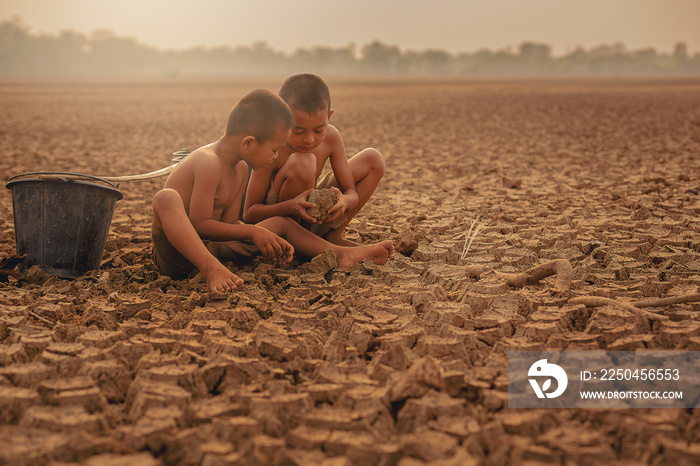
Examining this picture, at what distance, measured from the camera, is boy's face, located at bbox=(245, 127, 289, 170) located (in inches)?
86.2

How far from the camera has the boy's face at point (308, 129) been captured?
2.35 meters

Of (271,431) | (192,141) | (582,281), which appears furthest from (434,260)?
(192,141)

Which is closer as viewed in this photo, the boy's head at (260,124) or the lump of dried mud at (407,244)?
→ the boy's head at (260,124)

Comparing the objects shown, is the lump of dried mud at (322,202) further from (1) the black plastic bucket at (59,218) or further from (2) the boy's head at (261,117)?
(1) the black plastic bucket at (59,218)

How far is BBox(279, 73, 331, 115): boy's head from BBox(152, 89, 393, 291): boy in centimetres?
14

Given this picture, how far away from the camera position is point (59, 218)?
7.69 ft

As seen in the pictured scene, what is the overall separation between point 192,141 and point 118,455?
7.39m

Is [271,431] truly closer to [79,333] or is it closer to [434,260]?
[79,333]

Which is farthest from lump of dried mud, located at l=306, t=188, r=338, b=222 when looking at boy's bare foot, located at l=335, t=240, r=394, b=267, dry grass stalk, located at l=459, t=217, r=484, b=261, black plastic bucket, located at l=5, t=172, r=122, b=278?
black plastic bucket, located at l=5, t=172, r=122, b=278

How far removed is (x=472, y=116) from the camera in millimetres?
11578

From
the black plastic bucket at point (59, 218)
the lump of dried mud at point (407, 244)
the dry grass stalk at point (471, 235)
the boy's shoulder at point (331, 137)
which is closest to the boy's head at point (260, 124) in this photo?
the boy's shoulder at point (331, 137)

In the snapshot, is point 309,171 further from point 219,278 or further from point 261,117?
point 219,278

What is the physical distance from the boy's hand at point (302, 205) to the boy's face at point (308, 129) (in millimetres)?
208

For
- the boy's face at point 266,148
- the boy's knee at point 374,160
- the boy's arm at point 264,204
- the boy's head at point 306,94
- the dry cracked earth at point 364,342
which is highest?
the boy's head at point 306,94
